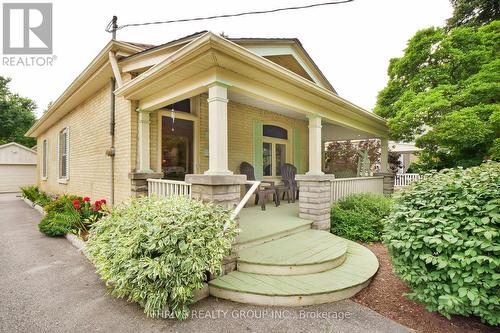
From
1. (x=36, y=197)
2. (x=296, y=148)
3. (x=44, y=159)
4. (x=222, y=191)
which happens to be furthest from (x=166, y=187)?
(x=44, y=159)

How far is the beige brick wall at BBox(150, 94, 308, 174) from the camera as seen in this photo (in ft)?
18.5

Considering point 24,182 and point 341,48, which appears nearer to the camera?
point 341,48

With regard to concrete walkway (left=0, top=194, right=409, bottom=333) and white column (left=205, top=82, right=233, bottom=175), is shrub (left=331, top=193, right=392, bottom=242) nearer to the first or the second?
concrete walkway (left=0, top=194, right=409, bottom=333)

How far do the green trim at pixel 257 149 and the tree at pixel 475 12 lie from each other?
459 inches

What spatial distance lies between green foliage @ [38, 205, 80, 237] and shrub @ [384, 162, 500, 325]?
586 centimetres

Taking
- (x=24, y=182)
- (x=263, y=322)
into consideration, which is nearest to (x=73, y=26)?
(x=263, y=322)

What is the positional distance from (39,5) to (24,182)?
1653cm

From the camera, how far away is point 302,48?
5.95 meters

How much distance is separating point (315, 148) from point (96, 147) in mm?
5100

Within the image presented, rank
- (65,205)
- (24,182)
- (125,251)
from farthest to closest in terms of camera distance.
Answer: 1. (24,182)
2. (65,205)
3. (125,251)

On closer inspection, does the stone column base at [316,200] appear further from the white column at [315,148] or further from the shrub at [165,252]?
the shrub at [165,252]

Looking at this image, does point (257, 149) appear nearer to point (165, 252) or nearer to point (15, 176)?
point (165, 252)

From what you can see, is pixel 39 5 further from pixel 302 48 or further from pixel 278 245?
pixel 278 245

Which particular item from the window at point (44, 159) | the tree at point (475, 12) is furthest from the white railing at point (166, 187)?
the tree at point (475, 12)
